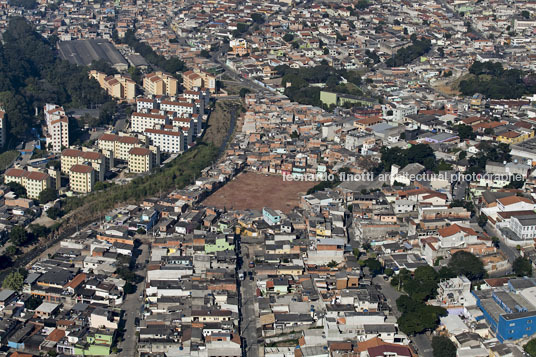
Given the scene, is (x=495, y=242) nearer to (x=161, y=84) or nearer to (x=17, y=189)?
(x=17, y=189)

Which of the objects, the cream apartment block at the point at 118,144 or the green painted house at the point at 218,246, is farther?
the cream apartment block at the point at 118,144

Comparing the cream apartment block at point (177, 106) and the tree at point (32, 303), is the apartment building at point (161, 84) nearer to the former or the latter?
the cream apartment block at point (177, 106)

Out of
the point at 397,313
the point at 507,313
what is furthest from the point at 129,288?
the point at 507,313

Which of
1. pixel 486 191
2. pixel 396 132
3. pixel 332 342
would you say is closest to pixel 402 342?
pixel 332 342

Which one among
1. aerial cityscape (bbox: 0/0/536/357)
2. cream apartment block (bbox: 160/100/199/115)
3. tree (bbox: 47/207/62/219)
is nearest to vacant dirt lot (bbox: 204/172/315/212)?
aerial cityscape (bbox: 0/0/536/357)

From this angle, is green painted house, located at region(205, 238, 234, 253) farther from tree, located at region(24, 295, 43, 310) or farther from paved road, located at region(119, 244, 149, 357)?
tree, located at region(24, 295, 43, 310)

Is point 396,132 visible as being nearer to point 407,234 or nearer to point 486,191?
point 486,191

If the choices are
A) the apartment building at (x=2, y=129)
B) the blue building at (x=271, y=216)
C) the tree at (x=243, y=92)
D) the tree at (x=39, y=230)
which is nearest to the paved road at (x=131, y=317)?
the tree at (x=39, y=230)

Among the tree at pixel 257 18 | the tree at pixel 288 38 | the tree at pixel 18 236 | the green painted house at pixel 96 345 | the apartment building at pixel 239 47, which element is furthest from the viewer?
the tree at pixel 257 18
